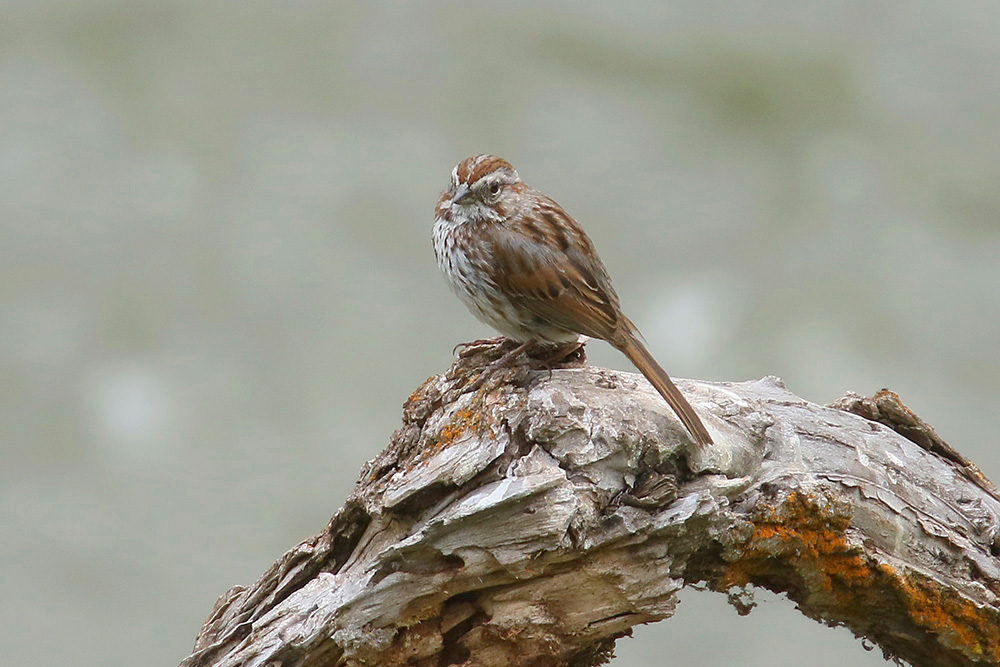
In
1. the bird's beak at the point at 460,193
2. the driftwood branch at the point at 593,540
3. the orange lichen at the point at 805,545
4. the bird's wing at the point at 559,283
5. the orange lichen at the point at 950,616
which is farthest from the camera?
the bird's beak at the point at 460,193

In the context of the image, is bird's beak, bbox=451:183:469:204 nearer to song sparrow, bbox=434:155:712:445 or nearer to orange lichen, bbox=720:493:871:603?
song sparrow, bbox=434:155:712:445

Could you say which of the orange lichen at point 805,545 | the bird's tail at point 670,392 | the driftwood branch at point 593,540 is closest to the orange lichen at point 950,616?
the driftwood branch at point 593,540

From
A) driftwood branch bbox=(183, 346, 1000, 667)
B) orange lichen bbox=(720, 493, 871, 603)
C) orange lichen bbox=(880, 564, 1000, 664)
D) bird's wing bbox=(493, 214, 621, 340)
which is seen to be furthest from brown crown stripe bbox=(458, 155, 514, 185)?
orange lichen bbox=(880, 564, 1000, 664)

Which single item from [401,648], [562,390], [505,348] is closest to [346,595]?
[401,648]

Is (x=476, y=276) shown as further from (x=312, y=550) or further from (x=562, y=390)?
(x=312, y=550)

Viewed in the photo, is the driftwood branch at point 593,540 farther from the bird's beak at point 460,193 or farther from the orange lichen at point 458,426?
the bird's beak at point 460,193

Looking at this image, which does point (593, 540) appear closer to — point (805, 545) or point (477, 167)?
point (805, 545)

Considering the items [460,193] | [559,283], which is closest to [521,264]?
[559,283]
